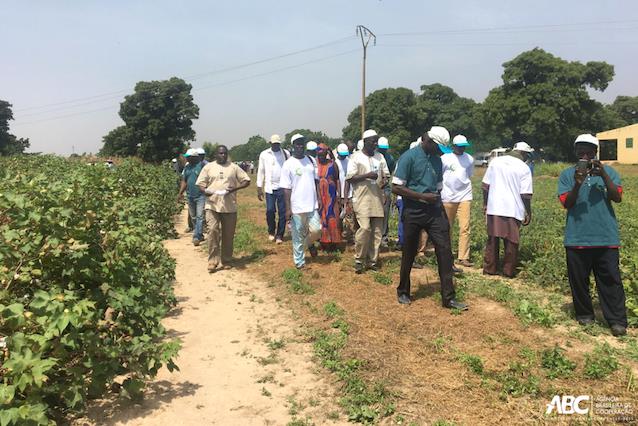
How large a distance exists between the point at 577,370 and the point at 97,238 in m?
3.77

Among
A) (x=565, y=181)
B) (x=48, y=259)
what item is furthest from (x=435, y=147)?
(x=48, y=259)

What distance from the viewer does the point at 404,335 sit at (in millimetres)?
4324

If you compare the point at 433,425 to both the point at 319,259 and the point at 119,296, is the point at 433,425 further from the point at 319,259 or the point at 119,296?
the point at 319,259

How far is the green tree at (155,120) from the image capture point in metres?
43.3

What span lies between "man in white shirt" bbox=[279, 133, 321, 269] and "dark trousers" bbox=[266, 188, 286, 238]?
1610 mm

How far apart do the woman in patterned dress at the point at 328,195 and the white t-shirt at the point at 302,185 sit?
1.07 feet

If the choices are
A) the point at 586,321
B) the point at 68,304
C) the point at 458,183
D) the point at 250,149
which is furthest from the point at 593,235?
the point at 250,149

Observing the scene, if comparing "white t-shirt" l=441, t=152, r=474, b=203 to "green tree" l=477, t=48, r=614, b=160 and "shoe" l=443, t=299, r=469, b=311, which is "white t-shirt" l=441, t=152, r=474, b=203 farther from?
"green tree" l=477, t=48, r=614, b=160

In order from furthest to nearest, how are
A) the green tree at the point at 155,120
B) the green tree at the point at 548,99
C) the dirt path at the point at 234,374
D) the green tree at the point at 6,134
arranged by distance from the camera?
1. the green tree at the point at 155,120
2. the green tree at the point at 548,99
3. the green tree at the point at 6,134
4. the dirt path at the point at 234,374

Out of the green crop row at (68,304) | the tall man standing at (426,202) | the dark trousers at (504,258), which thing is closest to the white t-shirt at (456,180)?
the dark trousers at (504,258)

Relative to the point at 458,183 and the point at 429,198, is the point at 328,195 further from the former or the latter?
the point at 429,198

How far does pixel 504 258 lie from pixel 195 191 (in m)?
5.94

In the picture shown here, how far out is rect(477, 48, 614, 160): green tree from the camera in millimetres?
40641

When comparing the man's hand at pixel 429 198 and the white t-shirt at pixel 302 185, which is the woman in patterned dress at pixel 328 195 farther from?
the man's hand at pixel 429 198
